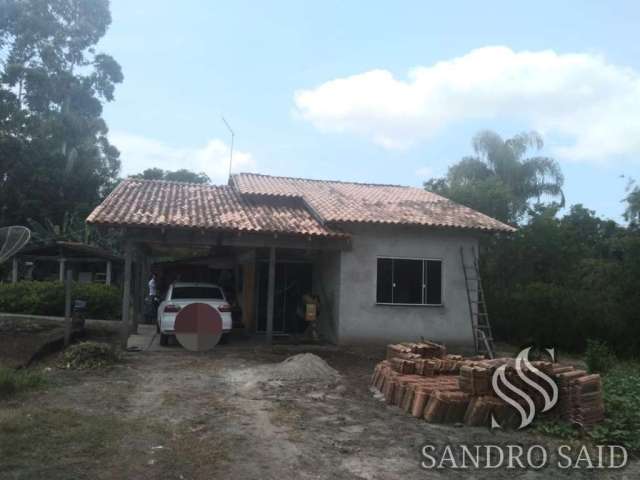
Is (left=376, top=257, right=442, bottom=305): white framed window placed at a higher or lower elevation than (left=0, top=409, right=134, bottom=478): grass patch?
higher

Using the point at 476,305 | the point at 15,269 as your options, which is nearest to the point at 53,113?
the point at 15,269

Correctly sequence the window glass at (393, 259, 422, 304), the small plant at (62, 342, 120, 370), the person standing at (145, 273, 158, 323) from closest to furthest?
the small plant at (62, 342, 120, 370)
the window glass at (393, 259, 422, 304)
the person standing at (145, 273, 158, 323)

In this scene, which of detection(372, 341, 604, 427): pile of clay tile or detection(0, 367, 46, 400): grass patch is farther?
detection(0, 367, 46, 400): grass patch

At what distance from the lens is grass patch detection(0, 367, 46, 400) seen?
319 inches

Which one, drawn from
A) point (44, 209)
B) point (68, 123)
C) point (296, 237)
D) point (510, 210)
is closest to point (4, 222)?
point (44, 209)

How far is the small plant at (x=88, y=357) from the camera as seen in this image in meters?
10.8

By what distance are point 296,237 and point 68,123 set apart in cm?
2524

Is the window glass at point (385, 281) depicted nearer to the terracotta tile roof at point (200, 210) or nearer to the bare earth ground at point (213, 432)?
the terracotta tile roof at point (200, 210)

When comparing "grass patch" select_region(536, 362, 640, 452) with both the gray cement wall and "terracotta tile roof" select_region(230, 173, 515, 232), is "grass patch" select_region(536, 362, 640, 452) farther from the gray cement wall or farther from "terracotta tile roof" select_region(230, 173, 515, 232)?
the gray cement wall

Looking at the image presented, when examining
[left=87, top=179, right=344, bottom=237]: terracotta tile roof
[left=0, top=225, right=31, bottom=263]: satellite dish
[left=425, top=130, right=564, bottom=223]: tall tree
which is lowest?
[left=0, top=225, right=31, bottom=263]: satellite dish

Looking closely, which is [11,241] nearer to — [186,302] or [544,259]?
[186,302]

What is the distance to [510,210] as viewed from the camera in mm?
26531

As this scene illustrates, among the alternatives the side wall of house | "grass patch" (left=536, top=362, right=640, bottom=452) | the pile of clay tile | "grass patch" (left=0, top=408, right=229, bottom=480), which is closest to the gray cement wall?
the side wall of house

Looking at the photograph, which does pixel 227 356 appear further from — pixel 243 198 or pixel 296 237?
pixel 243 198
